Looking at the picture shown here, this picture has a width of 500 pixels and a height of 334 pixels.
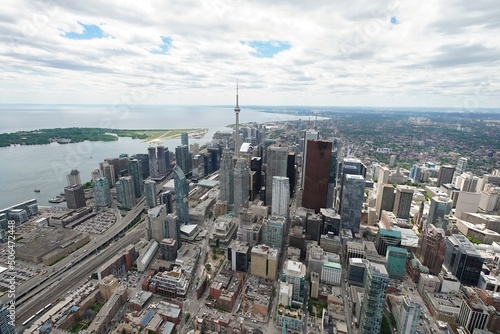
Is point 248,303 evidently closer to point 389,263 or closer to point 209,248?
point 209,248

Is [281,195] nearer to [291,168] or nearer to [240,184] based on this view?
[240,184]

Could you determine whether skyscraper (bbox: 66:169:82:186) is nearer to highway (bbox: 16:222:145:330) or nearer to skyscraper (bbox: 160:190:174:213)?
skyscraper (bbox: 160:190:174:213)

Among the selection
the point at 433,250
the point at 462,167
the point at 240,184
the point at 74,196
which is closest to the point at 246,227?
the point at 240,184

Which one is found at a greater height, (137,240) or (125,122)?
(125,122)

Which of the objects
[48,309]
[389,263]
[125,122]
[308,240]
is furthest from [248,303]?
[125,122]

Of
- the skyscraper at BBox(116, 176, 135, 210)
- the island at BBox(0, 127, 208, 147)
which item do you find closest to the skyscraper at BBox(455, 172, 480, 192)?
the skyscraper at BBox(116, 176, 135, 210)
